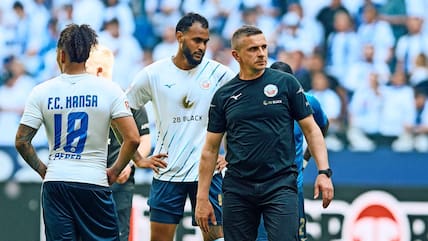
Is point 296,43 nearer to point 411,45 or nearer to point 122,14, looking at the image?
point 411,45

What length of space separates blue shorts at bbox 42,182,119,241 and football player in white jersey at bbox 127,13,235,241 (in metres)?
1.46

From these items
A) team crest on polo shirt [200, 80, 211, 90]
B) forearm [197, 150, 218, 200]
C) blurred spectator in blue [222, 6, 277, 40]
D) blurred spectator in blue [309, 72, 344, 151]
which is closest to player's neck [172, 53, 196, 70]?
team crest on polo shirt [200, 80, 211, 90]

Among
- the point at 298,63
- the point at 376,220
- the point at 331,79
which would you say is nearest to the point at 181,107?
the point at 376,220

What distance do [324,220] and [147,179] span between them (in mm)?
2245

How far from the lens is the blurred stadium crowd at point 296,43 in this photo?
13273 mm

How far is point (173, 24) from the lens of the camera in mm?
14109

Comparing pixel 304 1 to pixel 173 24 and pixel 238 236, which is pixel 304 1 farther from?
pixel 238 236

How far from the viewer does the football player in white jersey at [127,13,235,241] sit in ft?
27.1

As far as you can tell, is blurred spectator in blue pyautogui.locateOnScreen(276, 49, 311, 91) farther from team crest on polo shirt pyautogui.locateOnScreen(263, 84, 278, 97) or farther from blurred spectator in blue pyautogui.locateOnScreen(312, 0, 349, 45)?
team crest on polo shirt pyautogui.locateOnScreen(263, 84, 278, 97)

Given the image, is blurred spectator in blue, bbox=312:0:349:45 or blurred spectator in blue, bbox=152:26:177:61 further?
blurred spectator in blue, bbox=312:0:349:45

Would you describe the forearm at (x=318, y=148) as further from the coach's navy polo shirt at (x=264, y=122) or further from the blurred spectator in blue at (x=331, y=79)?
the blurred spectator in blue at (x=331, y=79)

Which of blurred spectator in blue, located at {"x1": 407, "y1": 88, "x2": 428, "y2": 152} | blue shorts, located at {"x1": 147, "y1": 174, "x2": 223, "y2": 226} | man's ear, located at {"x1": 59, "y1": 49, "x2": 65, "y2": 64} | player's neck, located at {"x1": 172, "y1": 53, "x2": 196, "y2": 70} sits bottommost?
blue shorts, located at {"x1": 147, "y1": 174, "x2": 223, "y2": 226}

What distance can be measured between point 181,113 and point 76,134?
1.61 metres

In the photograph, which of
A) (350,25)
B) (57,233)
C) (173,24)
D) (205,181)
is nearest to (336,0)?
(350,25)
